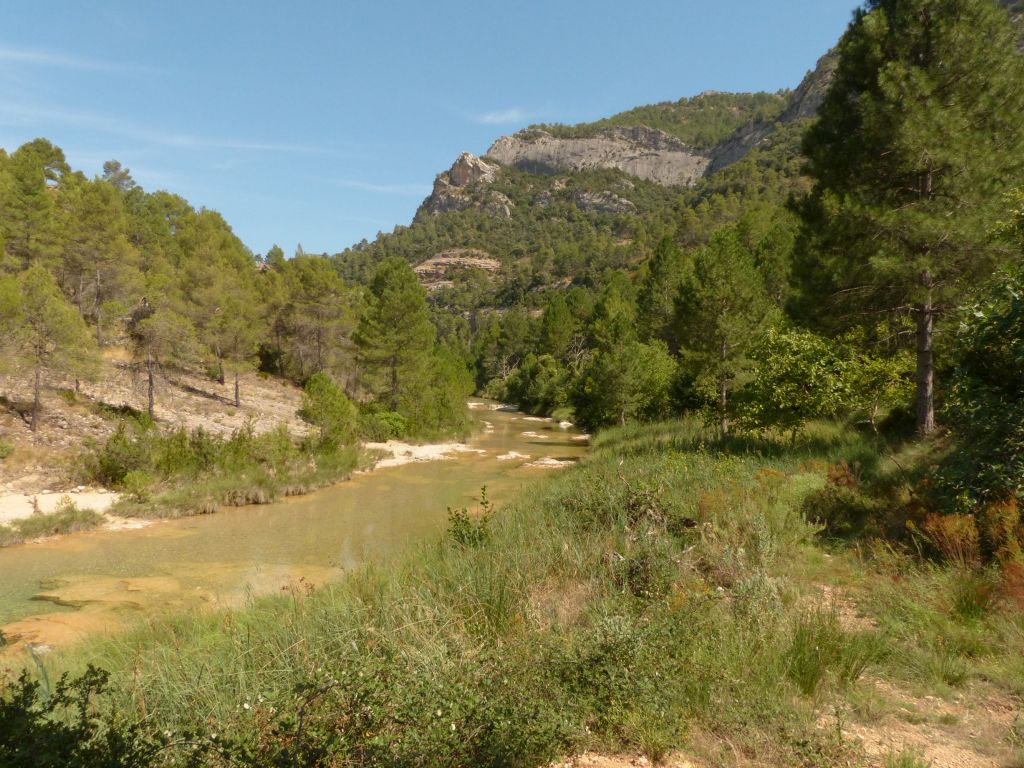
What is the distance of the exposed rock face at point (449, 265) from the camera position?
5684 inches

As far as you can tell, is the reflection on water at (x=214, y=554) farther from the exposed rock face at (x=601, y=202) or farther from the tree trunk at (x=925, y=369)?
the exposed rock face at (x=601, y=202)

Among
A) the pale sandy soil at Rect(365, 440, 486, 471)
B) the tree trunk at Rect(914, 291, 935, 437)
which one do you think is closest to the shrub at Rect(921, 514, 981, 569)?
the tree trunk at Rect(914, 291, 935, 437)

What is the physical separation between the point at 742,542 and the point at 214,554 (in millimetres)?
12930

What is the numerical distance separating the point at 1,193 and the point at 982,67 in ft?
135

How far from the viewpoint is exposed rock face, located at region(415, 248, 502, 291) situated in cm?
14436

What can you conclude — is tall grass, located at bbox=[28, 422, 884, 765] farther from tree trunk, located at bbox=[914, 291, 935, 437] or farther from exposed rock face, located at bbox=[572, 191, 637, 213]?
exposed rock face, located at bbox=[572, 191, 637, 213]

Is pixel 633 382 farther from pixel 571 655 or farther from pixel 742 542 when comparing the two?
pixel 571 655

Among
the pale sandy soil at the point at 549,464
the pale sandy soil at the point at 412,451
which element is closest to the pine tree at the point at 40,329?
the pale sandy soil at the point at 412,451

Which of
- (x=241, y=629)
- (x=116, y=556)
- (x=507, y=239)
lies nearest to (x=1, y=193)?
(x=116, y=556)

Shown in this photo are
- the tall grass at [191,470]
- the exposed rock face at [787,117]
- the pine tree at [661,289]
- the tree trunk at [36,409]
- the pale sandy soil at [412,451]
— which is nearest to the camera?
the tall grass at [191,470]

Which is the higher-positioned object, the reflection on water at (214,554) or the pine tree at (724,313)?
the pine tree at (724,313)

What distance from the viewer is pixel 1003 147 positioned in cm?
1060

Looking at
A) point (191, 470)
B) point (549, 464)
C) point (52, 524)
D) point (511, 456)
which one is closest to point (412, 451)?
point (511, 456)

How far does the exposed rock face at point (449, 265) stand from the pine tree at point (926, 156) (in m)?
131
